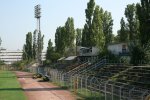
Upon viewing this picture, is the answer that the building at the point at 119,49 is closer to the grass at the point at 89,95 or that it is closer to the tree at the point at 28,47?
the grass at the point at 89,95

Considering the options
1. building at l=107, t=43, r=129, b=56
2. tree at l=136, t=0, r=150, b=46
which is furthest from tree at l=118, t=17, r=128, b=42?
tree at l=136, t=0, r=150, b=46

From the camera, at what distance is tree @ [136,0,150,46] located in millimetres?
36156

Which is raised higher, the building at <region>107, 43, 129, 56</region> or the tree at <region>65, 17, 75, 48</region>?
the tree at <region>65, 17, 75, 48</region>

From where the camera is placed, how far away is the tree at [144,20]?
3616 cm

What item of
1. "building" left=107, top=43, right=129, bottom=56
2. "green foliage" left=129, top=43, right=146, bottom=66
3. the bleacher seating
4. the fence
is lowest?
the fence

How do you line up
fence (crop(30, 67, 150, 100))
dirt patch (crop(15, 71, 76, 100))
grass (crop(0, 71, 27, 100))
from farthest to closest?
dirt patch (crop(15, 71, 76, 100)) → grass (crop(0, 71, 27, 100)) → fence (crop(30, 67, 150, 100))

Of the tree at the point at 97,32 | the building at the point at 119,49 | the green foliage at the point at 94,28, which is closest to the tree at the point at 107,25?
the green foliage at the point at 94,28

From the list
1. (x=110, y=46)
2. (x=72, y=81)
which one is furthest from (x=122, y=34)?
(x=72, y=81)

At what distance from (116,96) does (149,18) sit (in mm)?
12240

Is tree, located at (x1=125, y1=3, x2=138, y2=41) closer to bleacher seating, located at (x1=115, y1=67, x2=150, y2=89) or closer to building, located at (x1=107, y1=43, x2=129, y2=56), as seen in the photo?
building, located at (x1=107, y1=43, x2=129, y2=56)

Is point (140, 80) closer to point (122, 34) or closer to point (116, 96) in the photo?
point (116, 96)

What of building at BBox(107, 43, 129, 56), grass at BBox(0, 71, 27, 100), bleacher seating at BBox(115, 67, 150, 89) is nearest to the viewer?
bleacher seating at BBox(115, 67, 150, 89)

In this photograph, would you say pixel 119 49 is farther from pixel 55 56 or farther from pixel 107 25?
pixel 55 56

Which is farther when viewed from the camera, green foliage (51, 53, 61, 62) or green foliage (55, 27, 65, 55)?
green foliage (55, 27, 65, 55)
